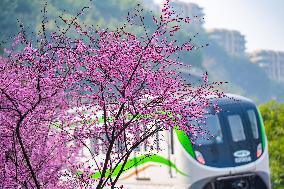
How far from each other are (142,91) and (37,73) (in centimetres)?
105

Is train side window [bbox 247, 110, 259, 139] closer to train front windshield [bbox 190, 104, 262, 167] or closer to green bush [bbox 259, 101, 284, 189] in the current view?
train front windshield [bbox 190, 104, 262, 167]

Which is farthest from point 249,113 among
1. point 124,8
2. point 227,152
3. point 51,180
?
point 124,8

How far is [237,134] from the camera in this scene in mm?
15992

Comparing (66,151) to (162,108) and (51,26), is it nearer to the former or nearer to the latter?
(162,108)

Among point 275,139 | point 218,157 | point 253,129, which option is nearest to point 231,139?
point 218,157

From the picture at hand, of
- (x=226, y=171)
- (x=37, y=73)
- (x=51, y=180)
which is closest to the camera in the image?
(x=37, y=73)

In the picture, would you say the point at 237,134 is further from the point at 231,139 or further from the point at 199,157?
the point at 199,157

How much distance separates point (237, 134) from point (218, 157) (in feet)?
2.58

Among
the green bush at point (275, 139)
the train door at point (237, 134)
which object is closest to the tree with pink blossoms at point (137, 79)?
the train door at point (237, 134)

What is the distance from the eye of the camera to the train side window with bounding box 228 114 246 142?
15852 mm

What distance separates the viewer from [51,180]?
9492mm

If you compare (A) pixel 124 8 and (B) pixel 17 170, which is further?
(A) pixel 124 8

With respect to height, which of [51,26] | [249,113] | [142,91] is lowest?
[142,91]

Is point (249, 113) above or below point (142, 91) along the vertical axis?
above
